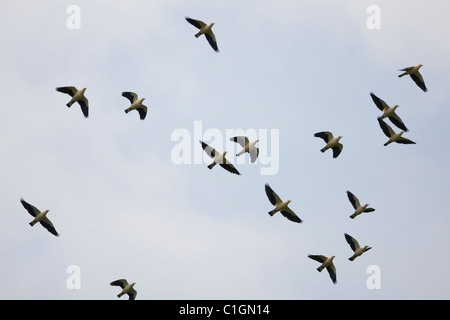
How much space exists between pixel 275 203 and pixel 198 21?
932cm

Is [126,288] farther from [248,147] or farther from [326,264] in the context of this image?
[326,264]

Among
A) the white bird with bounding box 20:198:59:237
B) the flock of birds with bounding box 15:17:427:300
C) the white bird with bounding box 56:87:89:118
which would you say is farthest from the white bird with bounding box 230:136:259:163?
the white bird with bounding box 20:198:59:237

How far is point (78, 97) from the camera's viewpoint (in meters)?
49.7

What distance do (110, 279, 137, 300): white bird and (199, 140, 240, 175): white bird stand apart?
258 inches

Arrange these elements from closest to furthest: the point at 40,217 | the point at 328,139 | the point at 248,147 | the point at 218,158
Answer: the point at 248,147 → the point at 218,158 → the point at 40,217 → the point at 328,139

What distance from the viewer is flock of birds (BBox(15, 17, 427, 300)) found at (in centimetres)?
4831

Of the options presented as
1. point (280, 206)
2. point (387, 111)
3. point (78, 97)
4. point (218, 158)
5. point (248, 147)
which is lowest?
point (280, 206)

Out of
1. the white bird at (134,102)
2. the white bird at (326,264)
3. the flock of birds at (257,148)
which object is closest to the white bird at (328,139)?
the flock of birds at (257,148)

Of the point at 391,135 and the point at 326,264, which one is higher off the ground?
the point at 391,135

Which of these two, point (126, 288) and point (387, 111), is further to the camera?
point (387, 111)

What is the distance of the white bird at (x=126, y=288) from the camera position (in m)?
48.2

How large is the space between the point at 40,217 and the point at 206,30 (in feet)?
38.3

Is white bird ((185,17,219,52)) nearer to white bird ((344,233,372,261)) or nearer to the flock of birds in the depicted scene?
the flock of birds

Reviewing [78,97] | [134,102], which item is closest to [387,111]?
[134,102]
